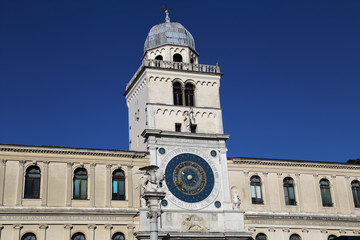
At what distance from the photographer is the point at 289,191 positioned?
40.7 metres

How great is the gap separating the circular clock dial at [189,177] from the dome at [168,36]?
33.1 feet

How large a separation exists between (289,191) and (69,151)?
17618 mm

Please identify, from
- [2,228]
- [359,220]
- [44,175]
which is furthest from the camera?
[359,220]

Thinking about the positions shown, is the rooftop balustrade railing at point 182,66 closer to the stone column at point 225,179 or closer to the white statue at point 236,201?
the stone column at point 225,179

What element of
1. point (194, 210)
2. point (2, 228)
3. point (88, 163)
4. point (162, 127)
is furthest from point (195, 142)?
point (2, 228)

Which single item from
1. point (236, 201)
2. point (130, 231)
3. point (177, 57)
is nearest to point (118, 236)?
point (130, 231)

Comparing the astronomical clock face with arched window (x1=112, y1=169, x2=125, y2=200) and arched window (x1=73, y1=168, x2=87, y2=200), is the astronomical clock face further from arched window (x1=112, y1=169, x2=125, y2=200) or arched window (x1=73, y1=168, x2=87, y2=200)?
arched window (x1=73, y1=168, x2=87, y2=200)

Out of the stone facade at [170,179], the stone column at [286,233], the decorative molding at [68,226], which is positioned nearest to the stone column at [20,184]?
the stone facade at [170,179]

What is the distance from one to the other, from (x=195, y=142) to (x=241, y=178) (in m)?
4.74

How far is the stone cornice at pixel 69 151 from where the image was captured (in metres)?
34.0

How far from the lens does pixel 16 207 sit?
3284cm

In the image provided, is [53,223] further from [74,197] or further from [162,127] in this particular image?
[162,127]

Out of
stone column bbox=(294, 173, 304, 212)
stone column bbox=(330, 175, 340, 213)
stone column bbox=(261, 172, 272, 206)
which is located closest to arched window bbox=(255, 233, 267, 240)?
stone column bbox=(261, 172, 272, 206)

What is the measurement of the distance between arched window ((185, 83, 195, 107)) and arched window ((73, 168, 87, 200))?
974cm
